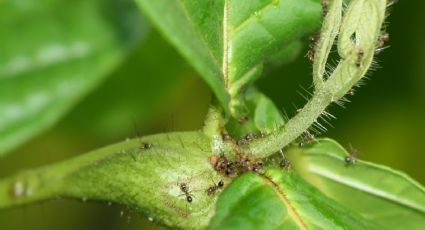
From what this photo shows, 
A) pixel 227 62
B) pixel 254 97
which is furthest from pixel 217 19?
pixel 254 97

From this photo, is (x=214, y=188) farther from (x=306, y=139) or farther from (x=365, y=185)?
(x=365, y=185)

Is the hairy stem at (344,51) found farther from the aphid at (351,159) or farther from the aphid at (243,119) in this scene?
the aphid at (351,159)

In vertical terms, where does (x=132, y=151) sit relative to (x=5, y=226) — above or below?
below

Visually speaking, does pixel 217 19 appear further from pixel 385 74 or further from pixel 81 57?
pixel 385 74

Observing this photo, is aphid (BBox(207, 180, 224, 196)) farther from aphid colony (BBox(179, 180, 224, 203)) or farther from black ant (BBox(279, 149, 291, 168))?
black ant (BBox(279, 149, 291, 168))

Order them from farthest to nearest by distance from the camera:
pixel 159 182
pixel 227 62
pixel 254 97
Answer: pixel 254 97 < pixel 227 62 < pixel 159 182

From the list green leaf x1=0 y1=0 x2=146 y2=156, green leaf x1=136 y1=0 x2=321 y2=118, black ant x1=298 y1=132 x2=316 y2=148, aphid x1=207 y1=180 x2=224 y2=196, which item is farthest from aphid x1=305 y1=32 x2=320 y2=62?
green leaf x1=0 y1=0 x2=146 y2=156

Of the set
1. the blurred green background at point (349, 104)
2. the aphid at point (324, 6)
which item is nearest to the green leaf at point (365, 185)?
the aphid at point (324, 6)
